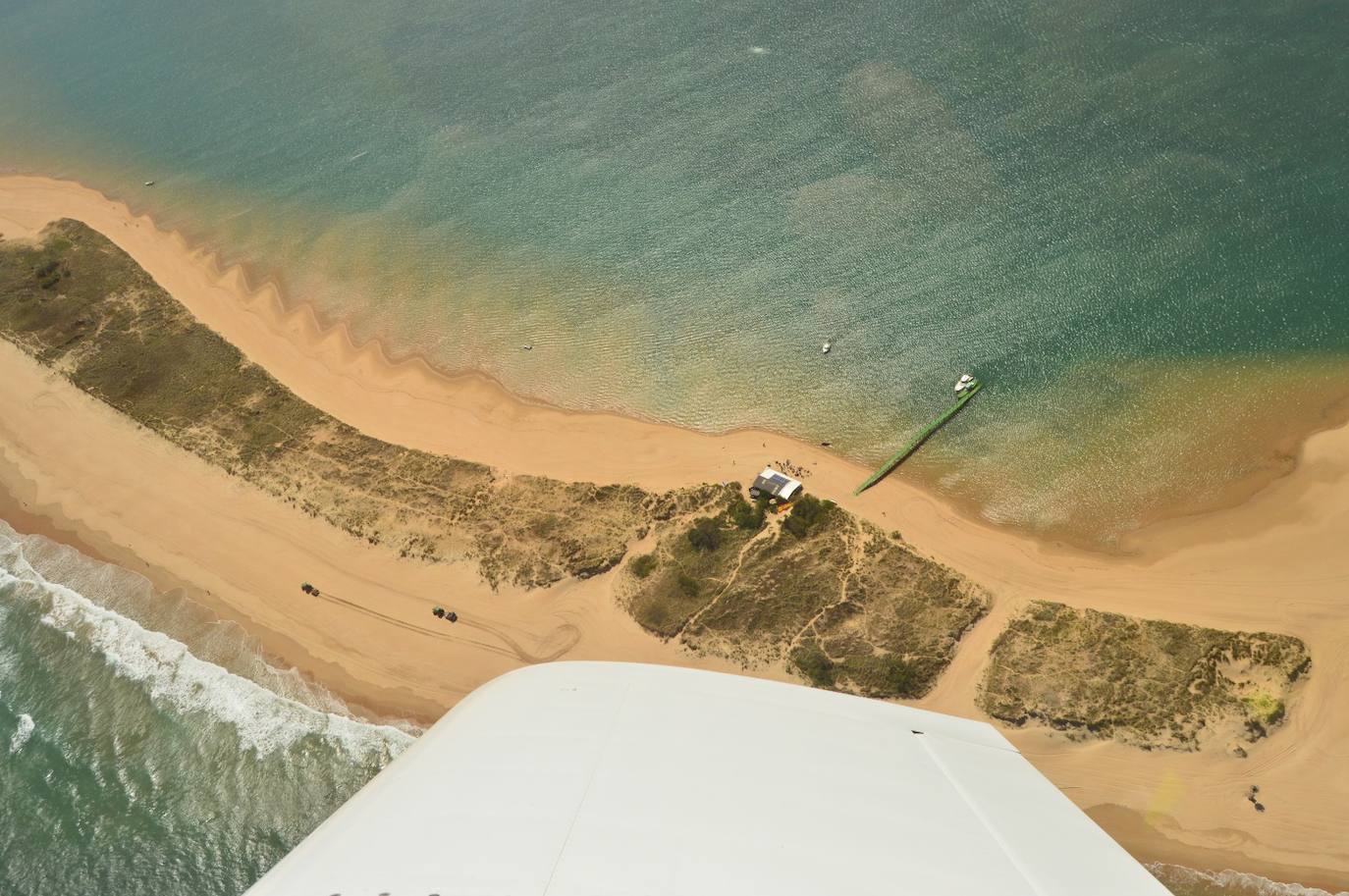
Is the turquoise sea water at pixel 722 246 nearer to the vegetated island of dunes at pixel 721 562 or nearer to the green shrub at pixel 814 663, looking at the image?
the vegetated island of dunes at pixel 721 562

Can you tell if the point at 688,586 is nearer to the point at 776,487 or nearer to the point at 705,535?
the point at 705,535

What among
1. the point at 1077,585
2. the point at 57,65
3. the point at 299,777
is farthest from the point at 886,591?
the point at 57,65

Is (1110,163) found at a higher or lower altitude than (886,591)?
higher

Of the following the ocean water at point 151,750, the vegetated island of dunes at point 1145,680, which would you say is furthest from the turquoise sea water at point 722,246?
the vegetated island of dunes at point 1145,680

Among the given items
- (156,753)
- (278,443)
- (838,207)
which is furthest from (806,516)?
(156,753)

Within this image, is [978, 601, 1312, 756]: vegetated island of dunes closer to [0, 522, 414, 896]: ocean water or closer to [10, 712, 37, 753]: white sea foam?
[0, 522, 414, 896]: ocean water

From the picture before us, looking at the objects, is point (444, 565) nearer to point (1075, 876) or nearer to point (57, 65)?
point (1075, 876)

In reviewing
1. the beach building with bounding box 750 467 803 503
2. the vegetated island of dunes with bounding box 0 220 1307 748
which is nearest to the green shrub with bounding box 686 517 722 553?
the vegetated island of dunes with bounding box 0 220 1307 748
